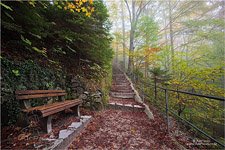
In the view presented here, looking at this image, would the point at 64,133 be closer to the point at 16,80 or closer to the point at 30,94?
the point at 30,94

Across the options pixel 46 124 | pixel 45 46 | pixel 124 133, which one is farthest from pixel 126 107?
pixel 45 46

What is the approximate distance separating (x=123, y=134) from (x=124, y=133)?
58 mm

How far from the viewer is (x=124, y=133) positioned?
2869 mm

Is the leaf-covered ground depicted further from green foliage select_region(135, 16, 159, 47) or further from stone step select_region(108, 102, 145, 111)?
green foliage select_region(135, 16, 159, 47)

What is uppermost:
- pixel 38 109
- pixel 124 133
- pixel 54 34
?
pixel 54 34

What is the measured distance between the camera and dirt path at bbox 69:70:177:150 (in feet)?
7.73

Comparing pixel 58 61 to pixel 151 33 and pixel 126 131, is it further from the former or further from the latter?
pixel 151 33

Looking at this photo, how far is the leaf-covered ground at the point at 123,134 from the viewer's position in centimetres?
236

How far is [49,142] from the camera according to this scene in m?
1.93

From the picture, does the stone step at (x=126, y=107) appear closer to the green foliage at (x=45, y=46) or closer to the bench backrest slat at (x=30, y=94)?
the green foliage at (x=45, y=46)

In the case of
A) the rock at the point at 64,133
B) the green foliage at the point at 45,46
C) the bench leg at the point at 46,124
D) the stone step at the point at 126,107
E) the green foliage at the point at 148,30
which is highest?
the green foliage at the point at 148,30

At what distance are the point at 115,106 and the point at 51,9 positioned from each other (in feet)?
12.4

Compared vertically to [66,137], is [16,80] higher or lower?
higher

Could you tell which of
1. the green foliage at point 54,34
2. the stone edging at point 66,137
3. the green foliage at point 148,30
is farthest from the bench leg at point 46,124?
the green foliage at point 148,30
